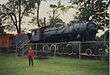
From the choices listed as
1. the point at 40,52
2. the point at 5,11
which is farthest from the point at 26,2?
the point at 40,52

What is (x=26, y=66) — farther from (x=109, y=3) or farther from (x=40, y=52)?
(x=109, y=3)

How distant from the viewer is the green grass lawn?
10.2ft

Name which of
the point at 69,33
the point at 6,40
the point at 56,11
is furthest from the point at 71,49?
the point at 6,40

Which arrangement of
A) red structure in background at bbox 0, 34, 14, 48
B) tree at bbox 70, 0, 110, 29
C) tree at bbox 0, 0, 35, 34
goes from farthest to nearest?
1. red structure in background at bbox 0, 34, 14, 48
2. tree at bbox 0, 0, 35, 34
3. tree at bbox 70, 0, 110, 29

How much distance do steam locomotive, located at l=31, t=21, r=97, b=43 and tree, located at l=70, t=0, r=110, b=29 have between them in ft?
0.22

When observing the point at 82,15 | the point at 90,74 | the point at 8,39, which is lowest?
the point at 90,74

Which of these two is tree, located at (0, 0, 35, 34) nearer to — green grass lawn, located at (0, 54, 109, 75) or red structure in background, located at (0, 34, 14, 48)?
red structure in background, located at (0, 34, 14, 48)

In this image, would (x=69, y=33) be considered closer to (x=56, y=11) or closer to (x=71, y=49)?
(x=71, y=49)

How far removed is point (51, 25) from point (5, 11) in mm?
472

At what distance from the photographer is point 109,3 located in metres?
3.13

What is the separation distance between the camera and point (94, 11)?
316 centimetres

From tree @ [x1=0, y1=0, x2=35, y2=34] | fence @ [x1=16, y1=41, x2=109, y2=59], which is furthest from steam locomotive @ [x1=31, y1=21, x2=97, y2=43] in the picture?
tree @ [x1=0, y1=0, x2=35, y2=34]

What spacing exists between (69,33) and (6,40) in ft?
2.25

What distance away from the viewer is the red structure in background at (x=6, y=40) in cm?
341
